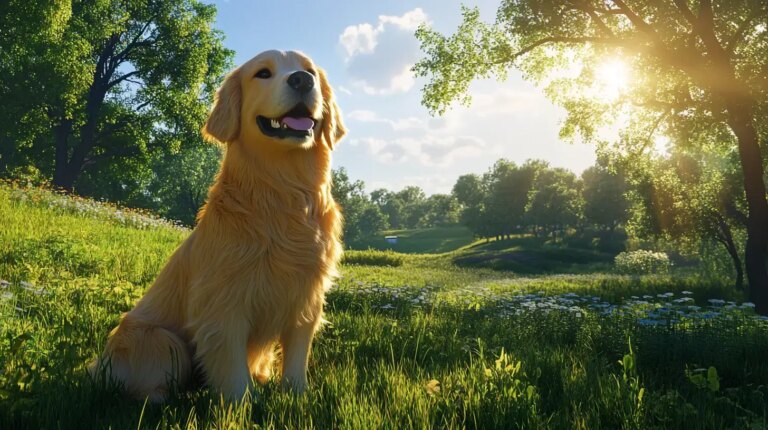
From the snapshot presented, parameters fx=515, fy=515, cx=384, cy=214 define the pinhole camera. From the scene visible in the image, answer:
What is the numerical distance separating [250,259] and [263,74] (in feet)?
4.12

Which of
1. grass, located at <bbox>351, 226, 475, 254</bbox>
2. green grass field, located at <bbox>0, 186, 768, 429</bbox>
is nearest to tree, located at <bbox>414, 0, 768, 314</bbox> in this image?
green grass field, located at <bbox>0, 186, 768, 429</bbox>

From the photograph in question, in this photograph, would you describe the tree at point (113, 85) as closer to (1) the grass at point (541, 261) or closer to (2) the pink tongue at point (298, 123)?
(1) the grass at point (541, 261)

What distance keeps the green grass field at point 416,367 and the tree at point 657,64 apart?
24.0ft

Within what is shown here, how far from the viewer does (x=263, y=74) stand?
343 centimetres

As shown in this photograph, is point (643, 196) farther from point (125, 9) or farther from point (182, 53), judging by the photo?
point (125, 9)

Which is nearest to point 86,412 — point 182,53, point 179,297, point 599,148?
point 179,297

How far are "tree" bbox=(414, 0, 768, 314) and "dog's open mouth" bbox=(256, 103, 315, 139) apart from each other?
12.7 m

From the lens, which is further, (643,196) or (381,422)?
(643,196)

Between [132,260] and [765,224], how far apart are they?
1402cm

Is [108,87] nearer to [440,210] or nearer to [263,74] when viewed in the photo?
[263,74]

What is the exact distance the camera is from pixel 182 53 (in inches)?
1101

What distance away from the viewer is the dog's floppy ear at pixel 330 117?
3.62 m

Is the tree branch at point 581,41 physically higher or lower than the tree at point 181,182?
higher

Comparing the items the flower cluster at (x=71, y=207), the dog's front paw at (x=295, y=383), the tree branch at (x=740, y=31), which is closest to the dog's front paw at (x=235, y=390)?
the dog's front paw at (x=295, y=383)
